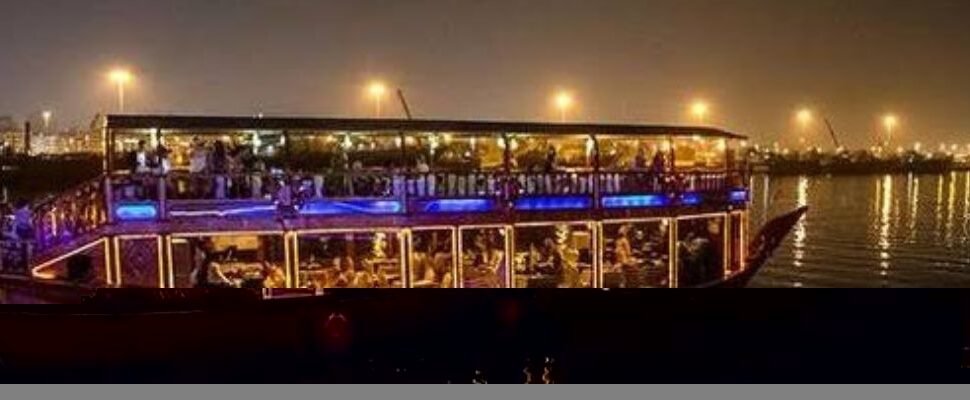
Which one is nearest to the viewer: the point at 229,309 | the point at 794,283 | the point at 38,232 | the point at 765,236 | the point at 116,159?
the point at 229,309

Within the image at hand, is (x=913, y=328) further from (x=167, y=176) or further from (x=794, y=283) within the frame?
(x=794, y=283)

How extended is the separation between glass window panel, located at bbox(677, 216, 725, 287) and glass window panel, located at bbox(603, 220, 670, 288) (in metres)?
0.45

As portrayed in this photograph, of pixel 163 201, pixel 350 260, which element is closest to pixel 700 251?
pixel 350 260

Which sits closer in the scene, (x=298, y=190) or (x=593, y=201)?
(x=298, y=190)

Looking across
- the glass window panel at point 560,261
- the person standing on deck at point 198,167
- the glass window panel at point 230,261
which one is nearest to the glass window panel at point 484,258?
the glass window panel at point 560,261

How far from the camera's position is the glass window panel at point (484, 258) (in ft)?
65.3

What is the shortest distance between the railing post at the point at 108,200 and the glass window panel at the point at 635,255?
371 inches

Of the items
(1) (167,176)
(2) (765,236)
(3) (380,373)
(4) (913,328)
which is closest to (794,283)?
(2) (765,236)

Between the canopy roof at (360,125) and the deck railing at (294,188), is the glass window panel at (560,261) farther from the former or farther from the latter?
the canopy roof at (360,125)

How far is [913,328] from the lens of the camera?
63.2 ft

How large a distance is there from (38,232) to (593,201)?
10229mm

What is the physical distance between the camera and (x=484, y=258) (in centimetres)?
2062

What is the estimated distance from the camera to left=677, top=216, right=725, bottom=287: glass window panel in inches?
894

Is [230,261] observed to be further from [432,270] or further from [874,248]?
[874,248]
